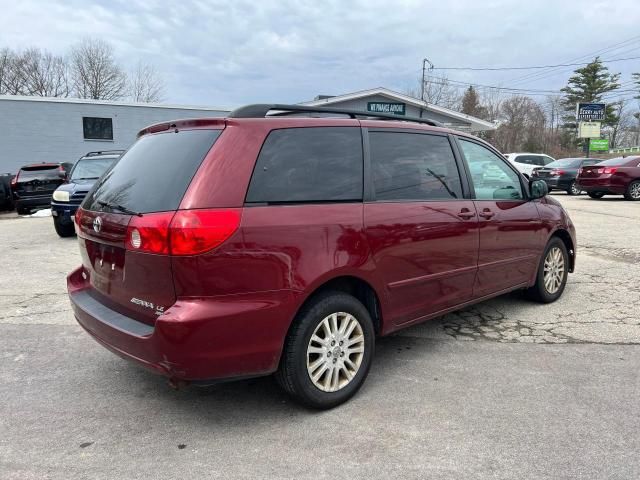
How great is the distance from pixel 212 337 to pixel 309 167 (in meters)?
1.17

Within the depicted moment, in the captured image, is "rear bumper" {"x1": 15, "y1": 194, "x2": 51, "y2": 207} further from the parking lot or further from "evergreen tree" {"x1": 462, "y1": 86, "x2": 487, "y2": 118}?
"evergreen tree" {"x1": 462, "y1": 86, "x2": 487, "y2": 118}

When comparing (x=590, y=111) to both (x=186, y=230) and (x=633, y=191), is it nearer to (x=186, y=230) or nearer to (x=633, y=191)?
(x=633, y=191)

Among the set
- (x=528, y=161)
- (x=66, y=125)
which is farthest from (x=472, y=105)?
(x=66, y=125)

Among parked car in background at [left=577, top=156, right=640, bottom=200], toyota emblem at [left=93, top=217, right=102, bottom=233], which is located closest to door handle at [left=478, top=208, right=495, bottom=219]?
toyota emblem at [left=93, top=217, right=102, bottom=233]

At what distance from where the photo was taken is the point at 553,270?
5246mm

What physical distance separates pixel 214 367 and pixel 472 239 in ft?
7.62

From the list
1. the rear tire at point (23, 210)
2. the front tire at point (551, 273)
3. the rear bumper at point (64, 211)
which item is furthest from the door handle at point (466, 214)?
the rear tire at point (23, 210)

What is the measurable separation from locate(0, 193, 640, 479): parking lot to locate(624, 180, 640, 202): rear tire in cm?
1362

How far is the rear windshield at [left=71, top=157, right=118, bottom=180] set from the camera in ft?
35.0

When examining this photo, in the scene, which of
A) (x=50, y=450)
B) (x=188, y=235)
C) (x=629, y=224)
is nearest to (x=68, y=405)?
(x=50, y=450)

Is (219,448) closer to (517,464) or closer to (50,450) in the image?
(50,450)

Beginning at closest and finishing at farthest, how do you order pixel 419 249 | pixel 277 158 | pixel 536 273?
pixel 277 158 < pixel 419 249 < pixel 536 273

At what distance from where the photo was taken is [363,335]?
3.27 meters

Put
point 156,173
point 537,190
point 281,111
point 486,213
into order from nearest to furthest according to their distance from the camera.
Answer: point 156,173 < point 281,111 < point 486,213 < point 537,190
